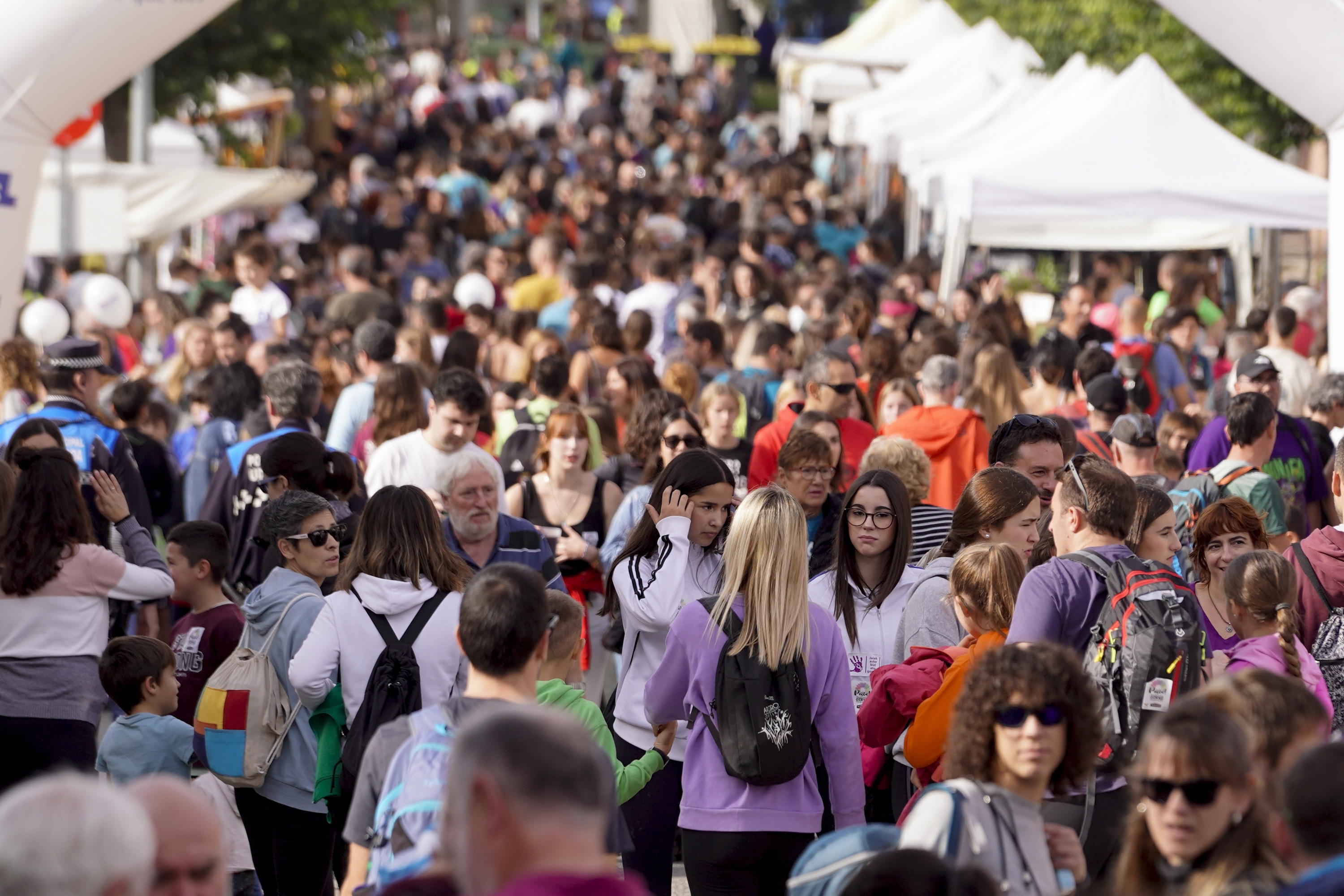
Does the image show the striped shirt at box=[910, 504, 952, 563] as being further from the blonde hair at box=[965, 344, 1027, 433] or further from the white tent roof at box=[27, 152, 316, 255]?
the white tent roof at box=[27, 152, 316, 255]

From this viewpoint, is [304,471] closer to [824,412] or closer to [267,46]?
[824,412]

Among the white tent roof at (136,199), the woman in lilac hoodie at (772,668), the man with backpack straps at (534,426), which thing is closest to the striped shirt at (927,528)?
the woman in lilac hoodie at (772,668)

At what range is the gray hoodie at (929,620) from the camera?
5027mm

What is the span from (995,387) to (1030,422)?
243 cm

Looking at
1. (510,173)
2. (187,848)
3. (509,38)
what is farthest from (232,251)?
(509,38)

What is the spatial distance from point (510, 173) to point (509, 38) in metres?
28.9

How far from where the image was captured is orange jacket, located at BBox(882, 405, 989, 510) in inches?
301

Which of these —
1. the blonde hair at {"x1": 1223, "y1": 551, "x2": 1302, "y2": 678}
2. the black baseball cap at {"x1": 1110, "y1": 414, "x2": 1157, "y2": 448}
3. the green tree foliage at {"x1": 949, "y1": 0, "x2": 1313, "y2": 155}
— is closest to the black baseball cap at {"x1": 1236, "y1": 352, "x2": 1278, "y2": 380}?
the black baseball cap at {"x1": 1110, "y1": 414, "x2": 1157, "y2": 448}

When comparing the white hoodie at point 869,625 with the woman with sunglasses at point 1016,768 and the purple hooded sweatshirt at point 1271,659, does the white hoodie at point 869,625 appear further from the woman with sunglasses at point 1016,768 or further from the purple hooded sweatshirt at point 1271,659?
the woman with sunglasses at point 1016,768

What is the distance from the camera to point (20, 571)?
529 centimetres

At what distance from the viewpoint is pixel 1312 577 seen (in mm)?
5562

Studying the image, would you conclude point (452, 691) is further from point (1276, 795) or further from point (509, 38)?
point (509, 38)

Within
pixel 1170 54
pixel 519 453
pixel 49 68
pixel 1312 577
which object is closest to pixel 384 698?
pixel 1312 577

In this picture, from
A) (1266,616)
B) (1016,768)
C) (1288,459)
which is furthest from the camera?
(1288,459)
